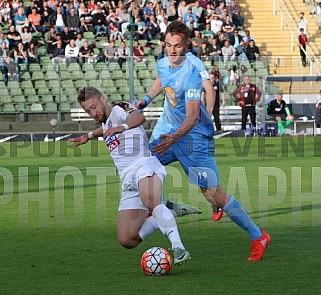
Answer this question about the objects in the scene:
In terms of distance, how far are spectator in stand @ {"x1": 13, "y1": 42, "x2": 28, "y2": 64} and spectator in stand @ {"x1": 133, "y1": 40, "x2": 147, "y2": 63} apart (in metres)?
3.78

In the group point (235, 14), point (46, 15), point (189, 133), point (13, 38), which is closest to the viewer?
point (189, 133)

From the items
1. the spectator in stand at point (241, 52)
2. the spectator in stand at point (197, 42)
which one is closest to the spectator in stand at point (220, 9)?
the spectator in stand at point (241, 52)

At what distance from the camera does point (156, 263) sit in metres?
8.69

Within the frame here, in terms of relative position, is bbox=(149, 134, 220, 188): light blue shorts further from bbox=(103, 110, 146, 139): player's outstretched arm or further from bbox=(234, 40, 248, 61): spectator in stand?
bbox=(234, 40, 248, 61): spectator in stand

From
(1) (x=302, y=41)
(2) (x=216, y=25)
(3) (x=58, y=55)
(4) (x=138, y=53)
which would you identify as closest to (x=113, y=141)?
(3) (x=58, y=55)

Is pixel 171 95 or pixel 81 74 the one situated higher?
pixel 171 95

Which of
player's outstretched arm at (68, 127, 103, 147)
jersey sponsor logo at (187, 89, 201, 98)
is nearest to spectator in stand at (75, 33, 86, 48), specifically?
jersey sponsor logo at (187, 89, 201, 98)

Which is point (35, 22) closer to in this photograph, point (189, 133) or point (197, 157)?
point (189, 133)

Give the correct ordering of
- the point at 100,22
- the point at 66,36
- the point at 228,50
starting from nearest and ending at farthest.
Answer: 1. the point at 66,36
2. the point at 228,50
3. the point at 100,22

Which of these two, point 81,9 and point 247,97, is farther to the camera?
point 81,9

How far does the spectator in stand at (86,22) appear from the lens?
36.1m

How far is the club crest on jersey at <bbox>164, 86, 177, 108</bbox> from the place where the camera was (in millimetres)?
10328

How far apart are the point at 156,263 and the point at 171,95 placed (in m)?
2.29

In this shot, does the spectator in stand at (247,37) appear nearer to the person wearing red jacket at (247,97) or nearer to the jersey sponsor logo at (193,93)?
the person wearing red jacket at (247,97)
